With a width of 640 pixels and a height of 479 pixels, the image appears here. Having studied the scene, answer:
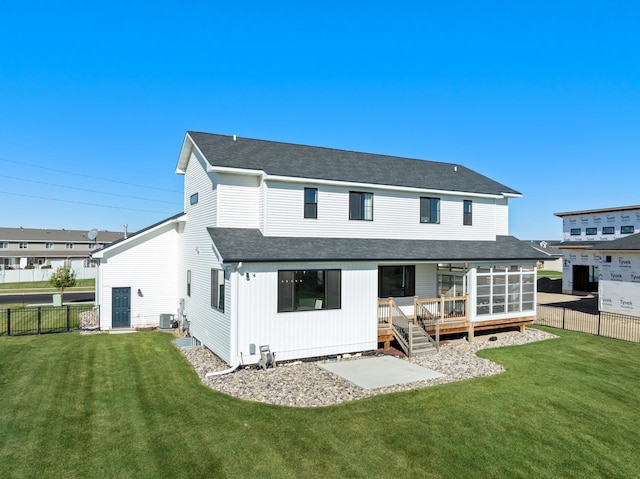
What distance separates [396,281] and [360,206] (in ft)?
12.6

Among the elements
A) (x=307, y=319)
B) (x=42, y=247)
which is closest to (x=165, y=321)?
(x=307, y=319)

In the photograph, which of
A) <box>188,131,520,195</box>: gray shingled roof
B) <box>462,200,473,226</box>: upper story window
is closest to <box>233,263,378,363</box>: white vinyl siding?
<box>188,131,520,195</box>: gray shingled roof

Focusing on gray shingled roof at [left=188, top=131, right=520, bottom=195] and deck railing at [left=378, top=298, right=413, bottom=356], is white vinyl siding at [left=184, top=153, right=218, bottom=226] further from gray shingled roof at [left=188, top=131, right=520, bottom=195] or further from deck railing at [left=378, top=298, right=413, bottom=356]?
deck railing at [left=378, top=298, right=413, bottom=356]

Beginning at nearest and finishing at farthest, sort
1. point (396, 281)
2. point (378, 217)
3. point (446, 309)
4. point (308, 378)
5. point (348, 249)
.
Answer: point (308, 378) → point (348, 249) → point (378, 217) → point (446, 309) → point (396, 281)

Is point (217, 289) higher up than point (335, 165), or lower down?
lower down

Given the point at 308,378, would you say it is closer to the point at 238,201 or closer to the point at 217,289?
the point at 217,289

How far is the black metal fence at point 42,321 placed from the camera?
679 inches

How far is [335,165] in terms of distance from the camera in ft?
55.9

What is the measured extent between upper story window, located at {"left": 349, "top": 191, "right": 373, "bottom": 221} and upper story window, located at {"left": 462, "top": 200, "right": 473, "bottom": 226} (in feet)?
16.8

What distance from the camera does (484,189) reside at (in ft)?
62.8

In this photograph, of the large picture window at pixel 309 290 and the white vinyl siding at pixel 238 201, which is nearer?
the large picture window at pixel 309 290

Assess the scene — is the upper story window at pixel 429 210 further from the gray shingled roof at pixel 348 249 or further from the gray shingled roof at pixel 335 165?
the gray shingled roof at pixel 348 249

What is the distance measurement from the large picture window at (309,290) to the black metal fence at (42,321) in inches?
404

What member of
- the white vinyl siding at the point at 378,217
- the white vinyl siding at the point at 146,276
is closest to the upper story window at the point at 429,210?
the white vinyl siding at the point at 378,217
